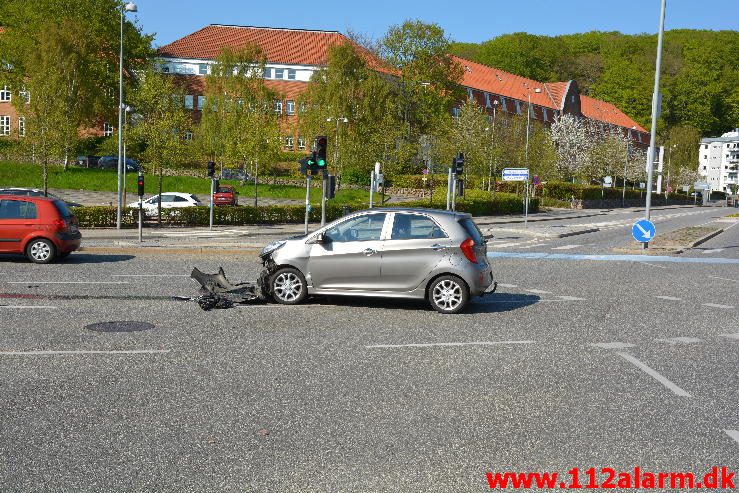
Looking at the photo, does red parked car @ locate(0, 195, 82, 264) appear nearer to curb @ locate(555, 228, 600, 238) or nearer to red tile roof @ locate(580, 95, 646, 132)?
curb @ locate(555, 228, 600, 238)

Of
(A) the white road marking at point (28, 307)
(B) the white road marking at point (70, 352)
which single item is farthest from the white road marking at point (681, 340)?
(A) the white road marking at point (28, 307)

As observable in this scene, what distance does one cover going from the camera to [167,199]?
1484 inches

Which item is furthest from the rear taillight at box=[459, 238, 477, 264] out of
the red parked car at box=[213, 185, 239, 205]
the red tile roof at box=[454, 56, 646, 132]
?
the red tile roof at box=[454, 56, 646, 132]

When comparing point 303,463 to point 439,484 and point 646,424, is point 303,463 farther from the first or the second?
point 646,424

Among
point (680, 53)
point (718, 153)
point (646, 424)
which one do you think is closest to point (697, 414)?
point (646, 424)

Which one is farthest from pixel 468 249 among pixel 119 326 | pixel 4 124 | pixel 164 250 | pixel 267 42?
pixel 267 42

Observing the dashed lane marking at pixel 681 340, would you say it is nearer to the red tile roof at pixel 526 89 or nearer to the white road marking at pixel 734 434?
the white road marking at pixel 734 434

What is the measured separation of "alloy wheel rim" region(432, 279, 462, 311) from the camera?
37.0 ft

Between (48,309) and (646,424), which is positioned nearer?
(646,424)

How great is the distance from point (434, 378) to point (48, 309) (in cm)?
630

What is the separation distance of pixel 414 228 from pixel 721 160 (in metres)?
178

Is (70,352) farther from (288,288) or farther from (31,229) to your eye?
(31,229)

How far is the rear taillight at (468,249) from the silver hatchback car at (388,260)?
0.01 m

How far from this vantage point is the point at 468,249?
37.0 feet
